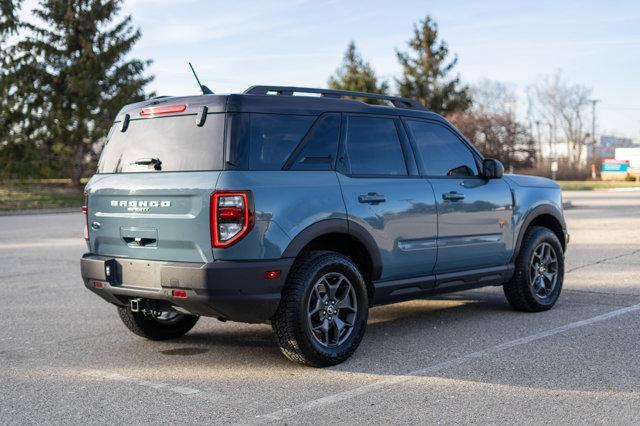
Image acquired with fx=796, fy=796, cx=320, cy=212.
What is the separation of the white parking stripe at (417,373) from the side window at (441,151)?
5.15ft

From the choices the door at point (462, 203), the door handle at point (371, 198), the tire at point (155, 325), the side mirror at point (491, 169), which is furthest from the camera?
the side mirror at point (491, 169)

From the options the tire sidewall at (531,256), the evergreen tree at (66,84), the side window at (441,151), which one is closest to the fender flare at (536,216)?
the tire sidewall at (531,256)

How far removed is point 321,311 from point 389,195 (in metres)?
1.12

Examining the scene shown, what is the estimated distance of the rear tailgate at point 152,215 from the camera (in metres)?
5.41

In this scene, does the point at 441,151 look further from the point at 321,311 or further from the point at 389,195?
the point at 321,311

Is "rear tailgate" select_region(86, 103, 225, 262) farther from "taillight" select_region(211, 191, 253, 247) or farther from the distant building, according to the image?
the distant building

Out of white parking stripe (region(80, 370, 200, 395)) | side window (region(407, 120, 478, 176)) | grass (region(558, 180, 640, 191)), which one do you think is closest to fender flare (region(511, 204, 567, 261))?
side window (region(407, 120, 478, 176))

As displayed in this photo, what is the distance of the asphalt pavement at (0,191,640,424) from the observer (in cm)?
469

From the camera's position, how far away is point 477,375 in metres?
5.45

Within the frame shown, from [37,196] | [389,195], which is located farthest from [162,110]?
[37,196]

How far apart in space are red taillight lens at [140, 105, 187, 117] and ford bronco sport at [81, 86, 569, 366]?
0.05ft

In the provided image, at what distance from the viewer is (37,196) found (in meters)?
34.5

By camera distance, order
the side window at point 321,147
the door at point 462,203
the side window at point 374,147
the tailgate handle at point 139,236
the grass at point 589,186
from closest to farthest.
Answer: the tailgate handle at point 139,236, the side window at point 321,147, the side window at point 374,147, the door at point 462,203, the grass at point 589,186

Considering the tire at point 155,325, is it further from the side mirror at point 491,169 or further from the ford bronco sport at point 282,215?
the side mirror at point 491,169
